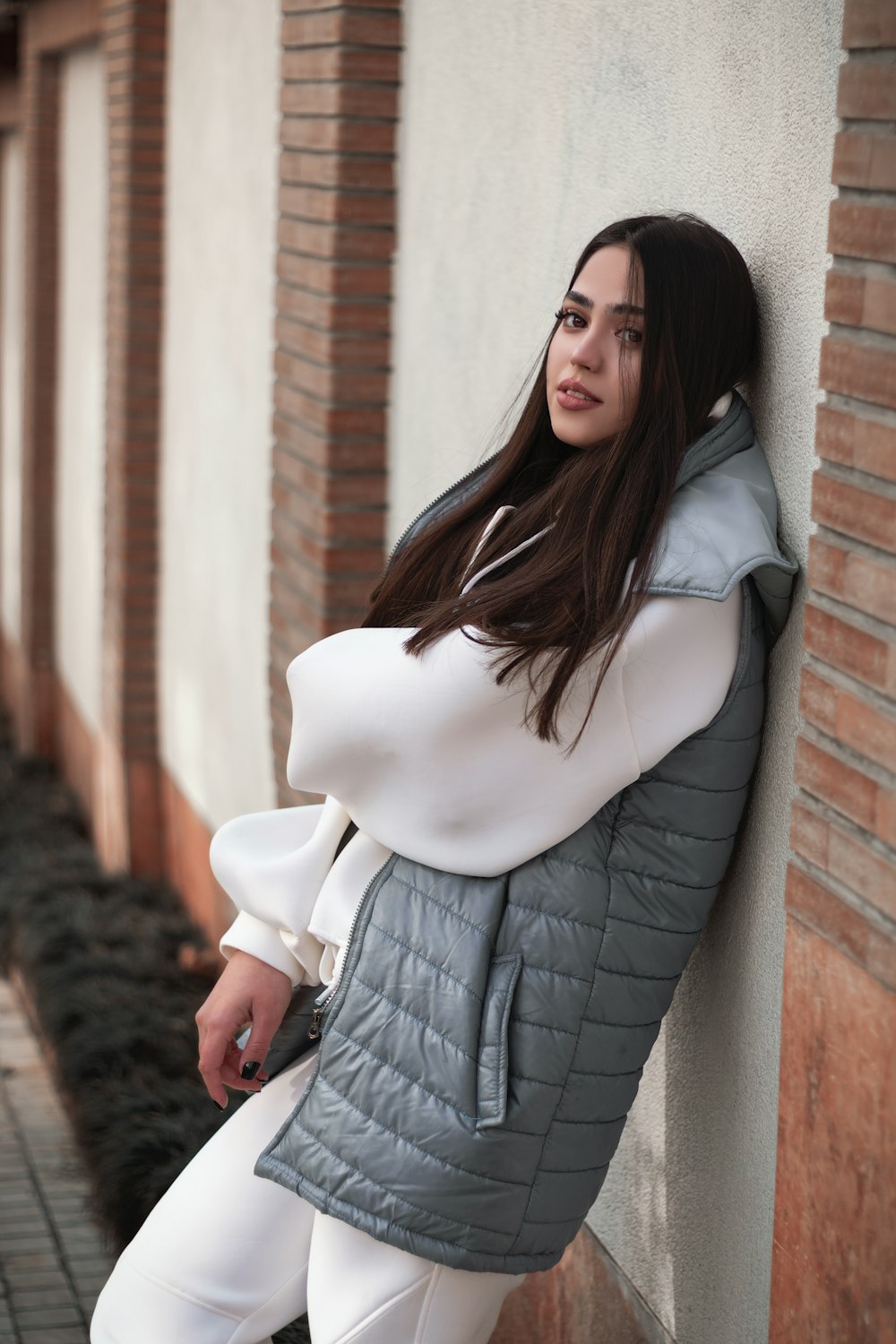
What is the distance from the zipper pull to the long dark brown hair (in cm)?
58

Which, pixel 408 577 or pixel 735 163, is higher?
pixel 735 163

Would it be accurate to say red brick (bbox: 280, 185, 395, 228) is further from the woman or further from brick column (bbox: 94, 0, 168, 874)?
brick column (bbox: 94, 0, 168, 874)

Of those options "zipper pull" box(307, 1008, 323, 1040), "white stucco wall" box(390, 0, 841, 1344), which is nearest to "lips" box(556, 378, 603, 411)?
"white stucco wall" box(390, 0, 841, 1344)

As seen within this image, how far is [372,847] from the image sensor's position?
2.47 meters

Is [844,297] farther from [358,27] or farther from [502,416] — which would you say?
[358,27]

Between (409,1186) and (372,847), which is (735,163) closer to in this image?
(372,847)

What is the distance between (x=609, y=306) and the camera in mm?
2328

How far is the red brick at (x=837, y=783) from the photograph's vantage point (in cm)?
210

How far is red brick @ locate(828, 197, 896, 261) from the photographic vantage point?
2027 millimetres

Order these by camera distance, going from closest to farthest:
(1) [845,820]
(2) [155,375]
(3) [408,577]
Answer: (1) [845,820]
(3) [408,577]
(2) [155,375]

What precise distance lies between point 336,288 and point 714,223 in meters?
1.88

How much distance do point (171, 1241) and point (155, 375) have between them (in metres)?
4.97

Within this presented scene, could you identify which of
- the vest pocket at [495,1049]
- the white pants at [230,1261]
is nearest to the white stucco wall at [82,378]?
the white pants at [230,1261]

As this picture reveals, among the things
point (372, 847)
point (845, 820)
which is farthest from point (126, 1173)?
point (845, 820)
